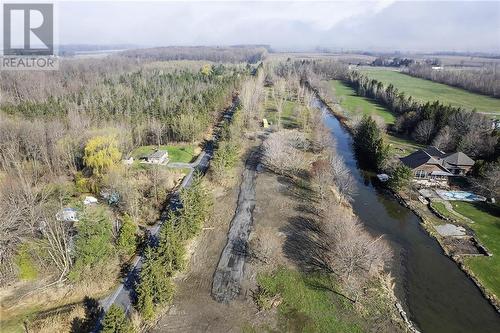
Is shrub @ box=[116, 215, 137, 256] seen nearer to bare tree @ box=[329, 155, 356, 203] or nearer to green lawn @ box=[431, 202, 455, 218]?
bare tree @ box=[329, 155, 356, 203]

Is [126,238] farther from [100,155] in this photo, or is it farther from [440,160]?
[440,160]

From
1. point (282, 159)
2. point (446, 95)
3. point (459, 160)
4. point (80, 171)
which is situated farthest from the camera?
point (446, 95)

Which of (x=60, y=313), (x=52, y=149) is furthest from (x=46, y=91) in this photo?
(x=60, y=313)

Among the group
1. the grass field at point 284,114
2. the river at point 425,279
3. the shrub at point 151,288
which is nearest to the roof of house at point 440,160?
the river at point 425,279

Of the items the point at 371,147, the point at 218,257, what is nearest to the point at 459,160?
the point at 371,147

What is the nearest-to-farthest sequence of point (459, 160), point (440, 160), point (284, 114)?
1. point (459, 160)
2. point (440, 160)
3. point (284, 114)

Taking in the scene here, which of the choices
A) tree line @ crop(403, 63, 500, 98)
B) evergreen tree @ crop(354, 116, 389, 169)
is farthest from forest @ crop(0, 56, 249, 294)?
tree line @ crop(403, 63, 500, 98)
